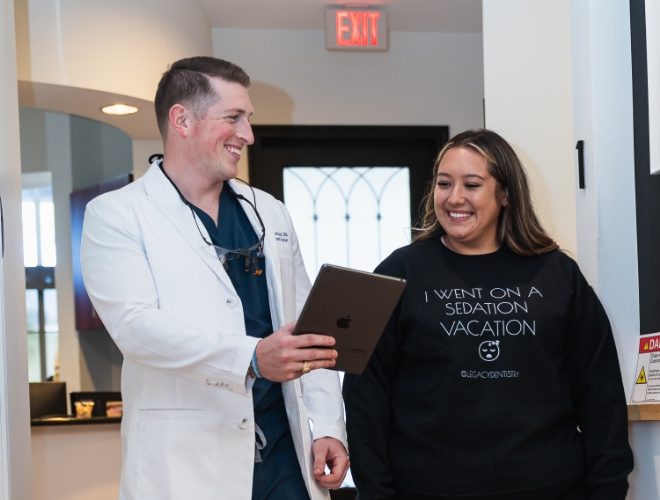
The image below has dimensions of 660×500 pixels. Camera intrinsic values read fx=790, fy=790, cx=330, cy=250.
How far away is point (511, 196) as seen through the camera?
76.0 inches

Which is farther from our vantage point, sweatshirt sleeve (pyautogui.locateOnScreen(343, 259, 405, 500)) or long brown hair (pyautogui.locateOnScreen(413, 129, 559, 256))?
long brown hair (pyautogui.locateOnScreen(413, 129, 559, 256))

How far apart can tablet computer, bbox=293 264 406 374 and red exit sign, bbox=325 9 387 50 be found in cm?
279

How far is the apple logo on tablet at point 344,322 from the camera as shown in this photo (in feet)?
4.99

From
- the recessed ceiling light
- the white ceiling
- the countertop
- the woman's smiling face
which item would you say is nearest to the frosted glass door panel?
the white ceiling

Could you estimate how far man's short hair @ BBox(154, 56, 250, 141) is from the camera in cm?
182

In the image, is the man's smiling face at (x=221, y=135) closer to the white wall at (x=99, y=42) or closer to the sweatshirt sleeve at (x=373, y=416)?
the sweatshirt sleeve at (x=373, y=416)

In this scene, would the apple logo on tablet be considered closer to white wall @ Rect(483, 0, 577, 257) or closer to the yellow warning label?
the yellow warning label

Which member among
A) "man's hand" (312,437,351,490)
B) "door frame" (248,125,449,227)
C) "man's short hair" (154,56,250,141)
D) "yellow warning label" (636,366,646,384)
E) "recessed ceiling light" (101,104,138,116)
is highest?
"recessed ceiling light" (101,104,138,116)

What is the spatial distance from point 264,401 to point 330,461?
0.68 ft

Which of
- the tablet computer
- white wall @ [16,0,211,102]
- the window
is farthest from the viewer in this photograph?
the window

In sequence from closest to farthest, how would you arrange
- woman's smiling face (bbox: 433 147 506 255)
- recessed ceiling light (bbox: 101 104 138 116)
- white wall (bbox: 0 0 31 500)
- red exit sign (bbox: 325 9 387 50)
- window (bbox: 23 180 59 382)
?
1. woman's smiling face (bbox: 433 147 506 255)
2. white wall (bbox: 0 0 31 500)
3. recessed ceiling light (bbox: 101 104 138 116)
4. red exit sign (bbox: 325 9 387 50)
5. window (bbox: 23 180 59 382)

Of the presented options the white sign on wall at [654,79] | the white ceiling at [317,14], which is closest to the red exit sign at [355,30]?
the white ceiling at [317,14]

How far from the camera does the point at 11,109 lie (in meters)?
2.75

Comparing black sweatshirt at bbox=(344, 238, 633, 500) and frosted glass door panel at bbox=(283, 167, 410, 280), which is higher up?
frosted glass door panel at bbox=(283, 167, 410, 280)
